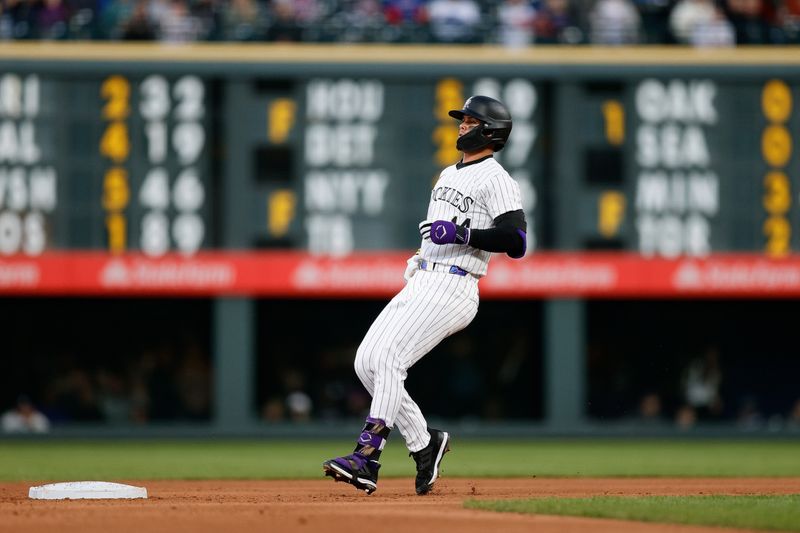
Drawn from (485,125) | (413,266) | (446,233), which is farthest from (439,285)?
(485,125)

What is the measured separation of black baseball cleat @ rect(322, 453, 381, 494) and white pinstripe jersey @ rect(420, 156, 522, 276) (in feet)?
3.61

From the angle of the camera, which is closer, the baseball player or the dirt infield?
the dirt infield

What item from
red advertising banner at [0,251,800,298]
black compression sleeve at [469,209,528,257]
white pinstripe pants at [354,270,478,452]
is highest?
Answer: black compression sleeve at [469,209,528,257]

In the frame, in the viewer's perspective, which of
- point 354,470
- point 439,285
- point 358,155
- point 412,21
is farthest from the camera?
point 412,21

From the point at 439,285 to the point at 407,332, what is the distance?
30 cm

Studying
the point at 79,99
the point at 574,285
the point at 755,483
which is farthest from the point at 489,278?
the point at 755,483

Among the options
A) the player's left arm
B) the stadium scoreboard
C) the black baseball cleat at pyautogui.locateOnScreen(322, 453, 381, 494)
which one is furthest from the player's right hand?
the stadium scoreboard

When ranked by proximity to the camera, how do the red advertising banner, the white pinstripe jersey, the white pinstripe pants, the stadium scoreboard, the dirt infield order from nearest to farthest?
the dirt infield → the white pinstripe pants → the white pinstripe jersey → the stadium scoreboard → the red advertising banner

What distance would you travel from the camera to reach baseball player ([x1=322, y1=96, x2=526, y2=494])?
7.48 meters

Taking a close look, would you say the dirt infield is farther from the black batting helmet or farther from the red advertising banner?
the red advertising banner

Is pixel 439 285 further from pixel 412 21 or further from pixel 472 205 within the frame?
pixel 412 21

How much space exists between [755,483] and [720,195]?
7924mm

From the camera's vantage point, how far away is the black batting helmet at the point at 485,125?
7.82 metres

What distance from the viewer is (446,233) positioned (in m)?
7.38
